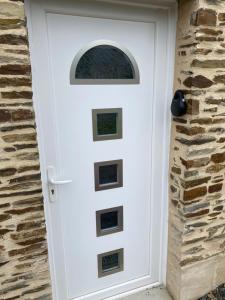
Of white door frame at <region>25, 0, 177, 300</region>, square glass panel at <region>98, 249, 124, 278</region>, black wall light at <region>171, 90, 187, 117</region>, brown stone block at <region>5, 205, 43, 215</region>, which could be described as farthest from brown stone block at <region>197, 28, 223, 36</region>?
square glass panel at <region>98, 249, 124, 278</region>

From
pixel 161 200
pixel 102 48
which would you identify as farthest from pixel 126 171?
pixel 102 48

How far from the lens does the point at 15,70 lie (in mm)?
1287

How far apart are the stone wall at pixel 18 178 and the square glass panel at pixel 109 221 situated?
45 centimetres

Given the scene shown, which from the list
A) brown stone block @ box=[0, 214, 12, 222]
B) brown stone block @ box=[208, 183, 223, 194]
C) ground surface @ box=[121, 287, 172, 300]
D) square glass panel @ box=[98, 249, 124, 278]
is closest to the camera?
brown stone block @ box=[0, 214, 12, 222]

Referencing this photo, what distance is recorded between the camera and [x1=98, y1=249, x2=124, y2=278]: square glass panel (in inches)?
79.3

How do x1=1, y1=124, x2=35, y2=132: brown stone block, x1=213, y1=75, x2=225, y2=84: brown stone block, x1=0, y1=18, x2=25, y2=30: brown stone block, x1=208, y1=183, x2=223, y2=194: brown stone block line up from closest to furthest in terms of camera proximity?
x1=0, y1=18, x2=25, y2=30: brown stone block, x1=1, y1=124, x2=35, y2=132: brown stone block, x1=213, y1=75, x2=225, y2=84: brown stone block, x1=208, y1=183, x2=223, y2=194: brown stone block

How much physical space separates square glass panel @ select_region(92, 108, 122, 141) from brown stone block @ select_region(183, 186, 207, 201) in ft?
2.10

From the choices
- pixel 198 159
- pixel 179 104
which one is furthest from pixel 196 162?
pixel 179 104

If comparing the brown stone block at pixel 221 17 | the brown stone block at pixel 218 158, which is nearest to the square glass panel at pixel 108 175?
the brown stone block at pixel 218 158

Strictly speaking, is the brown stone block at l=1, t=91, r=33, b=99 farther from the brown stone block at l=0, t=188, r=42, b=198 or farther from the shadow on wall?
the shadow on wall

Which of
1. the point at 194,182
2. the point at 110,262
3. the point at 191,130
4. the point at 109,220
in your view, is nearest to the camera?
the point at 191,130

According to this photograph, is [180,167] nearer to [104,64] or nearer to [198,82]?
[198,82]

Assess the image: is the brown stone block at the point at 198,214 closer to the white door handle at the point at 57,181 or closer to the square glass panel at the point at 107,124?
the square glass panel at the point at 107,124

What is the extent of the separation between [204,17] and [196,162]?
939 mm
